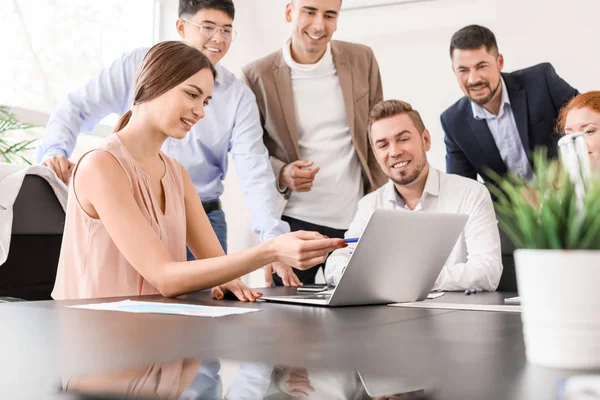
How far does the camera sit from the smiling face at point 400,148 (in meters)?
2.33

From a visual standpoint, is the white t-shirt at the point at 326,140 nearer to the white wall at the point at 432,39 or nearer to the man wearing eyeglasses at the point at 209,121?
the man wearing eyeglasses at the point at 209,121

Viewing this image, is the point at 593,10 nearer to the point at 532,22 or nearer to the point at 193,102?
the point at 532,22

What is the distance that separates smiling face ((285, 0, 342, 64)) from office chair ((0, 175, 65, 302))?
1183mm

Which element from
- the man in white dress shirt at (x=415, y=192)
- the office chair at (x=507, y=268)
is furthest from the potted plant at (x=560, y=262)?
the office chair at (x=507, y=268)

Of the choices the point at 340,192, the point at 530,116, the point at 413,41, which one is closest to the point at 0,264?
the point at 340,192

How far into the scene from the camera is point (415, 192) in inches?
93.9

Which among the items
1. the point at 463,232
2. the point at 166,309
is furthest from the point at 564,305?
the point at 463,232

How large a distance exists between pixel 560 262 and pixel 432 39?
421 centimetres

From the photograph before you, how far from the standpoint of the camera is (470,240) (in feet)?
6.89

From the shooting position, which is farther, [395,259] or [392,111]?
[392,111]

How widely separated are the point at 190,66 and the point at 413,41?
3136 millimetres

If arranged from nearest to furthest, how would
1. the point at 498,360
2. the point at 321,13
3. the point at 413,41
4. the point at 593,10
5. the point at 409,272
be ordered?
the point at 498,360 < the point at 409,272 < the point at 321,13 < the point at 593,10 < the point at 413,41

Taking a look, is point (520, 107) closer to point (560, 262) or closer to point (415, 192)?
point (415, 192)

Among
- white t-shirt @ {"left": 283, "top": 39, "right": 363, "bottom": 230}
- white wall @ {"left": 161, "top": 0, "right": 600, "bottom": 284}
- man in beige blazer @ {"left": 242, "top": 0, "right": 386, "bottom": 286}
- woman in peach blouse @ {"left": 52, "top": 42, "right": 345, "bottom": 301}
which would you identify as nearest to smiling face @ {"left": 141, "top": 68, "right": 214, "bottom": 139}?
woman in peach blouse @ {"left": 52, "top": 42, "right": 345, "bottom": 301}
